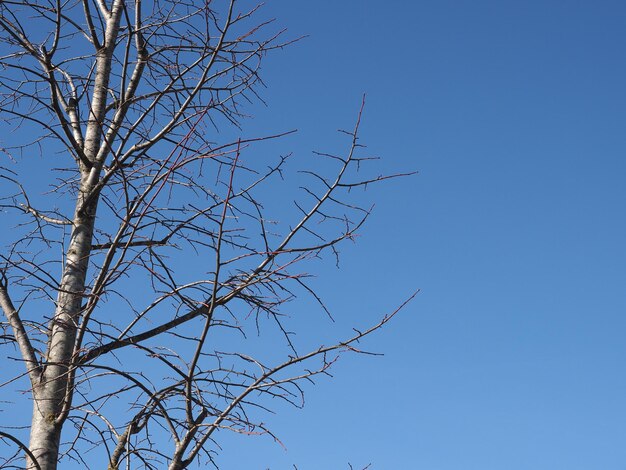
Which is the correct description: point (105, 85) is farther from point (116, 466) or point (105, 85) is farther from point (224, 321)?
point (116, 466)

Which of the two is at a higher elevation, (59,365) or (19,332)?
(19,332)

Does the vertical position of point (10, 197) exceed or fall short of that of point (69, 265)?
it exceeds it

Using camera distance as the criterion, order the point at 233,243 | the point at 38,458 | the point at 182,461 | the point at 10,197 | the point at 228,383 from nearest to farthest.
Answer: the point at 182,461 → the point at 38,458 → the point at 228,383 → the point at 233,243 → the point at 10,197

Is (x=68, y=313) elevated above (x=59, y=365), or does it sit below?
above

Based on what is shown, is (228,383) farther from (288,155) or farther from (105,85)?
(105,85)

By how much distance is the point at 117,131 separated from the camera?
4254mm

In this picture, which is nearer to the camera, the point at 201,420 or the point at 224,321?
the point at 201,420

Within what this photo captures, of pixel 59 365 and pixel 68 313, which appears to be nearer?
pixel 59 365

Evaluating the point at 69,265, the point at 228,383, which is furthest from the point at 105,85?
the point at 228,383

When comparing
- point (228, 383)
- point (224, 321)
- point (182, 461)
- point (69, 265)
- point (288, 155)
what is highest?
point (288, 155)

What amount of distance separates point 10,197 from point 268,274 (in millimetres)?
1566

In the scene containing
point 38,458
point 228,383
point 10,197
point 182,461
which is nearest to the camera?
point 182,461

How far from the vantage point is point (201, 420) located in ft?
11.1

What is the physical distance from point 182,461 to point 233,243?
120 centimetres
